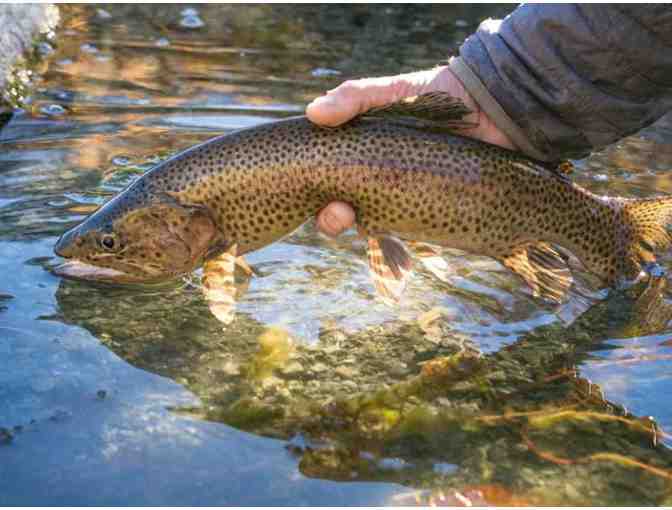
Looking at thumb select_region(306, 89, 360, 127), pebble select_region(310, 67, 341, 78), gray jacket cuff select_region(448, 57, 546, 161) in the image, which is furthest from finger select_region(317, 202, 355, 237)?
pebble select_region(310, 67, 341, 78)

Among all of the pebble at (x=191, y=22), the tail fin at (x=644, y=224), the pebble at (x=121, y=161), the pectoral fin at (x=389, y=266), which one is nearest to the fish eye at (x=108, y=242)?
the pectoral fin at (x=389, y=266)

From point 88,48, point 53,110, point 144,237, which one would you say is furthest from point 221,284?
point 88,48

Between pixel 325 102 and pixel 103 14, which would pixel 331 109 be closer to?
pixel 325 102

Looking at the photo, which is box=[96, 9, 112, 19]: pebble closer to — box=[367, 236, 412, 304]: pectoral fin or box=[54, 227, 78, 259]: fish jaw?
box=[54, 227, 78, 259]: fish jaw

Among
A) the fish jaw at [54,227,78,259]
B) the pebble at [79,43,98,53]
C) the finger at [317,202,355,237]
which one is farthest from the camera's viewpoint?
the pebble at [79,43,98,53]

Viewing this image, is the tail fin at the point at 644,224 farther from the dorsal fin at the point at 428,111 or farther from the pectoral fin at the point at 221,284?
the pectoral fin at the point at 221,284

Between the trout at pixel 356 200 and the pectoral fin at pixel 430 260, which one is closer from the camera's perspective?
the trout at pixel 356 200

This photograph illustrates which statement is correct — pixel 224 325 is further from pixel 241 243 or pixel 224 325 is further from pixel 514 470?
pixel 514 470
